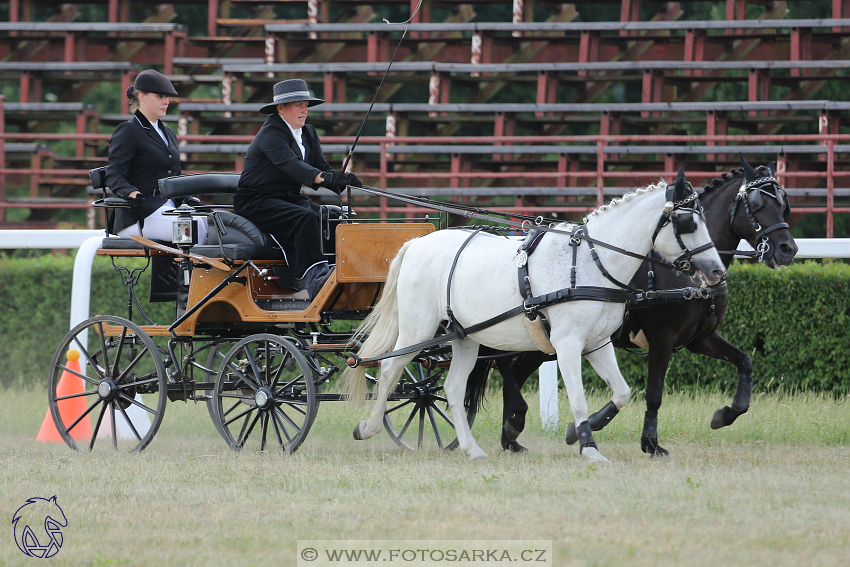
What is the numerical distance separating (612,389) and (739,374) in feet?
3.35

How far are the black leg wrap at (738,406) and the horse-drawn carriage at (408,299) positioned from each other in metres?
0.69

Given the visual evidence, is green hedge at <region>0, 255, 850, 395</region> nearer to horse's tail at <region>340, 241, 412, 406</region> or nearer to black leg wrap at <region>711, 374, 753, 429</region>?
black leg wrap at <region>711, 374, 753, 429</region>

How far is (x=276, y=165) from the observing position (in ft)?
20.6

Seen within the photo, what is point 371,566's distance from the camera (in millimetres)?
3621

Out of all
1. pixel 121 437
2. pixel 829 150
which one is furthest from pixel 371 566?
pixel 829 150

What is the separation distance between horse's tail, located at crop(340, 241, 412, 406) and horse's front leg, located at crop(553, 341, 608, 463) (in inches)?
43.0

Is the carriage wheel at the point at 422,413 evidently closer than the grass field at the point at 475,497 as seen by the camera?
No

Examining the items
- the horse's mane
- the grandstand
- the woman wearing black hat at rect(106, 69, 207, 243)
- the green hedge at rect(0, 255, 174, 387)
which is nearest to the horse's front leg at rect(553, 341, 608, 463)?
the horse's mane

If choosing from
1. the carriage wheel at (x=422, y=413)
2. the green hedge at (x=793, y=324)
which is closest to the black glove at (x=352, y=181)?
the carriage wheel at (x=422, y=413)

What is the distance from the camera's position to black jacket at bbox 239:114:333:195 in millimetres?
6234

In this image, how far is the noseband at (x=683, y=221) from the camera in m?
5.37

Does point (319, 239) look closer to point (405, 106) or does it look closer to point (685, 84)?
point (405, 106)

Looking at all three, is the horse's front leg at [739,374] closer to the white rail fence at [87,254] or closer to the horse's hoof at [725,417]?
the horse's hoof at [725,417]

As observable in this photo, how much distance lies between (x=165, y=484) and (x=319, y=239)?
1819 mm
